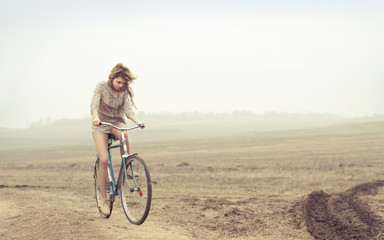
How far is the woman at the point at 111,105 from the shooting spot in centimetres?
595

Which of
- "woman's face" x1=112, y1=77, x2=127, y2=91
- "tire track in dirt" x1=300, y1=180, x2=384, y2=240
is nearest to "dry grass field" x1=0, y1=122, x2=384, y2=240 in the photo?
"tire track in dirt" x1=300, y1=180, x2=384, y2=240

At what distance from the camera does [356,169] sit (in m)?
14.9

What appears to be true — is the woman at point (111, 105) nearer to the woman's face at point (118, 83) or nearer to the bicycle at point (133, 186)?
the woman's face at point (118, 83)

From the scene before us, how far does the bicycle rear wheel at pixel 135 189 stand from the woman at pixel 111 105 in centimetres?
40

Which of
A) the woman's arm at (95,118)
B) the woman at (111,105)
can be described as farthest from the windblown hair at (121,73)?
the woman's arm at (95,118)

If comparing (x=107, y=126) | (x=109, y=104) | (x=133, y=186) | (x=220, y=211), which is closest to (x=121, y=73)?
(x=109, y=104)

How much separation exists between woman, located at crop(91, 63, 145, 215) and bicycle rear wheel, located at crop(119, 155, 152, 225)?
397 millimetres

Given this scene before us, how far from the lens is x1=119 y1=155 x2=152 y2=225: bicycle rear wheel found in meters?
5.56

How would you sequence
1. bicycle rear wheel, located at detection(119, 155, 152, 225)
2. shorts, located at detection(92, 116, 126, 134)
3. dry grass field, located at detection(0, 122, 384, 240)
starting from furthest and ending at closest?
shorts, located at detection(92, 116, 126, 134)
dry grass field, located at detection(0, 122, 384, 240)
bicycle rear wheel, located at detection(119, 155, 152, 225)

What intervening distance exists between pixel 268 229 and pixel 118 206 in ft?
10.00

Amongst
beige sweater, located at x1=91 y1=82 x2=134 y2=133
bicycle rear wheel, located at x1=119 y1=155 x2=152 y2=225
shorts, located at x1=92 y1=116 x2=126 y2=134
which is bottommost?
bicycle rear wheel, located at x1=119 y1=155 x2=152 y2=225

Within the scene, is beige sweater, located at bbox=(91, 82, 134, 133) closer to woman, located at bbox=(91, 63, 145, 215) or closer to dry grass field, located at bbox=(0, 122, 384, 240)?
woman, located at bbox=(91, 63, 145, 215)

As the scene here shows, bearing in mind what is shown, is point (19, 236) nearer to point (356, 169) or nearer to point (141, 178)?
point (141, 178)

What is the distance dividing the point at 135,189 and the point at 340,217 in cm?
343
